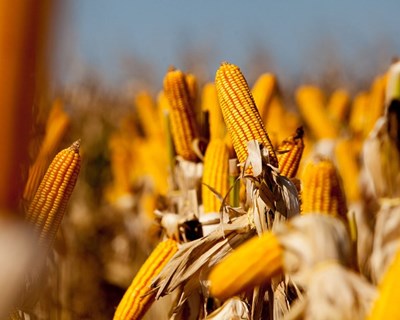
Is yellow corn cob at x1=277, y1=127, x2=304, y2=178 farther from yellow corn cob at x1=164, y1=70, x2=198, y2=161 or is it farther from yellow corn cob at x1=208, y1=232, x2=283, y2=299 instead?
yellow corn cob at x1=208, y1=232, x2=283, y2=299

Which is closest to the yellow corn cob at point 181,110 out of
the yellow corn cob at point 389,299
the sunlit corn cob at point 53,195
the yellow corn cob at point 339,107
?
the sunlit corn cob at point 53,195

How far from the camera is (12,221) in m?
0.82

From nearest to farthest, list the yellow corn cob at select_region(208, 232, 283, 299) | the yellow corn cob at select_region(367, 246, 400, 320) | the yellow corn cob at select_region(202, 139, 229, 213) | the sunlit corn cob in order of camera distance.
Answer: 1. the yellow corn cob at select_region(367, 246, 400, 320)
2. the yellow corn cob at select_region(208, 232, 283, 299)
3. the sunlit corn cob
4. the yellow corn cob at select_region(202, 139, 229, 213)

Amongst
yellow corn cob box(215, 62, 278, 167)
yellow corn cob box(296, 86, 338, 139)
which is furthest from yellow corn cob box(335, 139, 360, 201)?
yellow corn cob box(215, 62, 278, 167)

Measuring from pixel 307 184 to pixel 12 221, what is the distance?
195 cm

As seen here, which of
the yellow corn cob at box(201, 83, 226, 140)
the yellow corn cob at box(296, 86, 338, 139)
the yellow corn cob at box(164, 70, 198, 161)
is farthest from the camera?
the yellow corn cob at box(296, 86, 338, 139)

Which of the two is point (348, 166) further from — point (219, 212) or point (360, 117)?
point (219, 212)

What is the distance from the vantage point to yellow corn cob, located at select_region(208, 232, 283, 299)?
153cm

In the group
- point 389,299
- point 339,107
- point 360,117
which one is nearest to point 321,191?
point 389,299

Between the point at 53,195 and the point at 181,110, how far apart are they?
1.59 meters

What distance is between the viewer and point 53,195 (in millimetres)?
2445

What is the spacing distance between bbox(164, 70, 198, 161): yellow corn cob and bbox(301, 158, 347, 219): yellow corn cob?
1280 mm

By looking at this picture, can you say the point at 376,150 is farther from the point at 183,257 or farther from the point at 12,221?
the point at 12,221

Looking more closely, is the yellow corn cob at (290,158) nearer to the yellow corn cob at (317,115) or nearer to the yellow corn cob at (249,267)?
the yellow corn cob at (249,267)
